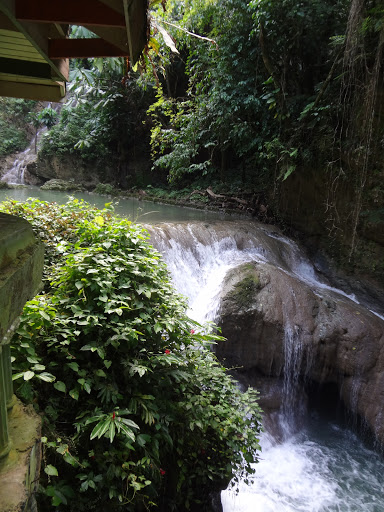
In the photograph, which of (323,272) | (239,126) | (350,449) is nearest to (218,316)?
(350,449)

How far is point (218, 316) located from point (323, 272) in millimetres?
4629

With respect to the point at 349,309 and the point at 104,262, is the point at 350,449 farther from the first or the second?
the point at 104,262

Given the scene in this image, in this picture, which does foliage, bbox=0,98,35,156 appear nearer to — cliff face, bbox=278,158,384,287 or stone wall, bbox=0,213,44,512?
cliff face, bbox=278,158,384,287

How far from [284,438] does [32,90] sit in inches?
236

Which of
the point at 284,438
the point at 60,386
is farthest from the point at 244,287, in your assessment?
the point at 60,386

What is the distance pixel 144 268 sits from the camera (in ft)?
10.6

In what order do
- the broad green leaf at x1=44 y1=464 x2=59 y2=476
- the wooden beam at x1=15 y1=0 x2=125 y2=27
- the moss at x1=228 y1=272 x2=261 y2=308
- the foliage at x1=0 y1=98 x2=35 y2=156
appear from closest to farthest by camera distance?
the wooden beam at x1=15 y1=0 x2=125 y2=27 < the broad green leaf at x1=44 y1=464 x2=59 y2=476 < the moss at x1=228 y1=272 x2=261 y2=308 < the foliage at x1=0 y1=98 x2=35 y2=156

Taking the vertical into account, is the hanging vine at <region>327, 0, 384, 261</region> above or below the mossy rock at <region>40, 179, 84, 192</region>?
above

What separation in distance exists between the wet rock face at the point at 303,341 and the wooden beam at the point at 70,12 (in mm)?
4794

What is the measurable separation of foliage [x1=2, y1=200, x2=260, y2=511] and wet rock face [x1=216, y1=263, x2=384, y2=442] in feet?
7.64

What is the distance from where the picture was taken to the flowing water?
446 centimetres

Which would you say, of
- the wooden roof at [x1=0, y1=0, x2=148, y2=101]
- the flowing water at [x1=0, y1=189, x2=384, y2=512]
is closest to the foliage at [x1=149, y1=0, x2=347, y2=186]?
the flowing water at [x1=0, y1=189, x2=384, y2=512]

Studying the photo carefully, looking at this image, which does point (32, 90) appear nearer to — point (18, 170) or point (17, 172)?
point (17, 172)

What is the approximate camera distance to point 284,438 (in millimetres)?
5523
